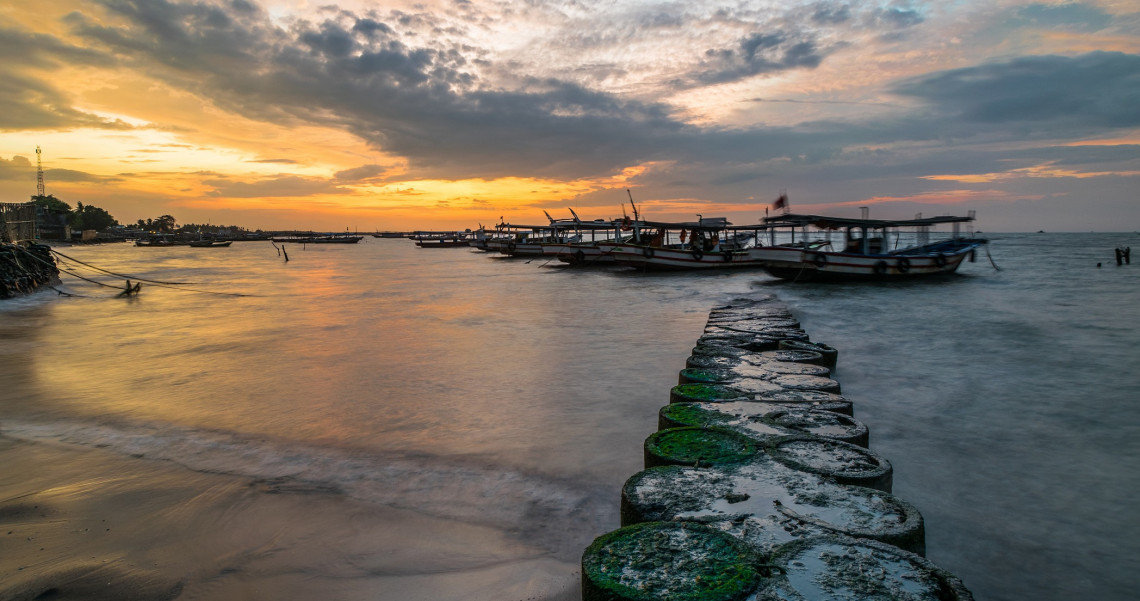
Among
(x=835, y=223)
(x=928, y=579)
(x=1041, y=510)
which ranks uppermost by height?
(x=835, y=223)

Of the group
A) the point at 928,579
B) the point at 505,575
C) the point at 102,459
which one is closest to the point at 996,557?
the point at 928,579

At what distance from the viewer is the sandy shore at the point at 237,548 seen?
3.93 meters

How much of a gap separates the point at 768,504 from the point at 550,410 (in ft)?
17.1

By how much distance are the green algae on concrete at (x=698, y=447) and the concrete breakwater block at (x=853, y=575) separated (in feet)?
3.72

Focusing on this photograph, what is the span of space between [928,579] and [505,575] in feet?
8.64

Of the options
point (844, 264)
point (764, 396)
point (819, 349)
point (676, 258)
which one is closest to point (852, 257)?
point (844, 264)

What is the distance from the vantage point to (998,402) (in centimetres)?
905

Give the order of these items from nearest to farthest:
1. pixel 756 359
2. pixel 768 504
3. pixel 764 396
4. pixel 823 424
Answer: pixel 768 504 → pixel 823 424 → pixel 764 396 → pixel 756 359

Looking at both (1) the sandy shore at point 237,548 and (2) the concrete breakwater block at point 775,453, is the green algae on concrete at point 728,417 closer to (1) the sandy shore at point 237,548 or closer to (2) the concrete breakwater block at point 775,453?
(2) the concrete breakwater block at point 775,453

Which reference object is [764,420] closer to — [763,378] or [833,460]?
[833,460]

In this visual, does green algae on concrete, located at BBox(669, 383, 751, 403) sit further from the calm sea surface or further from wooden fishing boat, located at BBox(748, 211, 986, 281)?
wooden fishing boat, located at BBox(748, 211, 986, 281)

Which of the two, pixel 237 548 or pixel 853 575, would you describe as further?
pixel 237 548

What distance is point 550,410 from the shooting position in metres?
8.39

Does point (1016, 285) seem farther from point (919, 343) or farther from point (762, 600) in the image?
point (762, 600)
